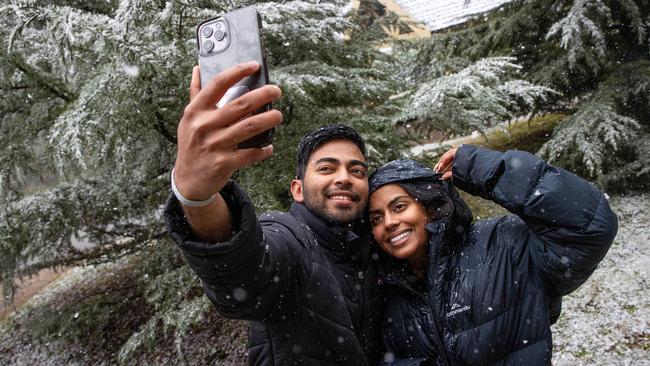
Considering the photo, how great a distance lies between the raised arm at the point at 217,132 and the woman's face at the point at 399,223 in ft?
3.48

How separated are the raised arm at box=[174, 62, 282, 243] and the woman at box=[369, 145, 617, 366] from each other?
111 cm

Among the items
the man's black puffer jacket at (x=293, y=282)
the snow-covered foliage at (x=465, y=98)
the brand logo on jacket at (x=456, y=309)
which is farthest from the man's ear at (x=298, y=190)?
the snow-covered foliage at (x=465, y=98)

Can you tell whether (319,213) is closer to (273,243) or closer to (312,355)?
(273,243)

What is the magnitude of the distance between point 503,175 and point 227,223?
118 centimetres

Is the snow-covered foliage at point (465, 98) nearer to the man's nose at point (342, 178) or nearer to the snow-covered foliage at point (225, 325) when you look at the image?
the man's nose at point (342, 178)

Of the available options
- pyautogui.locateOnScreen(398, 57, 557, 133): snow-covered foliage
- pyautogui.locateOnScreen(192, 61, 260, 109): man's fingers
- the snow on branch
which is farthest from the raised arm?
the snow on branch

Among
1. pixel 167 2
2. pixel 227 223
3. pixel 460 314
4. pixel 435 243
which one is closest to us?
pixel 227 223

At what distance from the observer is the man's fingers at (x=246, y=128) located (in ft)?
3.19

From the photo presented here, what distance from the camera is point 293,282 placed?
163 centimetres

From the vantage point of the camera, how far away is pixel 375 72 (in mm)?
4609

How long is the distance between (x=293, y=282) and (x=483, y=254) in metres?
0.85

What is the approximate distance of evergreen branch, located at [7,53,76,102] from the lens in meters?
4.00

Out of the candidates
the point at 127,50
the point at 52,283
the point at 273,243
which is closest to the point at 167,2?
the point at 127,50

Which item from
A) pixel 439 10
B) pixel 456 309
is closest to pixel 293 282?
pixel 456 309
